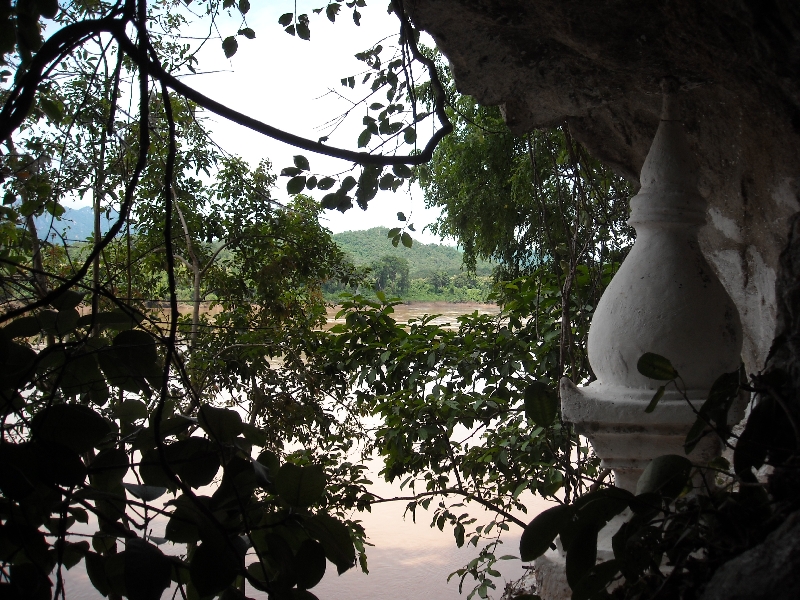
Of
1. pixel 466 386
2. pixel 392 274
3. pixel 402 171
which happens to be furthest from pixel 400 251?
pixel 402 171

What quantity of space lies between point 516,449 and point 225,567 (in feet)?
6.71

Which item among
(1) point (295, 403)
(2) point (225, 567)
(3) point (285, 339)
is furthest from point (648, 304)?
(1) point (295, 403)

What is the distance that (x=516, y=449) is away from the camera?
2.60 meters

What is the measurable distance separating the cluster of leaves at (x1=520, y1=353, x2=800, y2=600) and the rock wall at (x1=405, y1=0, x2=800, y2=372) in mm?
429

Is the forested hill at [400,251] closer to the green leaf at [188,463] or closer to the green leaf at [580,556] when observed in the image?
the green leaf at [188,463]

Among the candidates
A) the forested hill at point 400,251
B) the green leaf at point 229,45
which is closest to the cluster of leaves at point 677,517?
the green leaf at point 229,45

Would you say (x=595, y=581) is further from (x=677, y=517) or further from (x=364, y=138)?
(x=364, y=138)

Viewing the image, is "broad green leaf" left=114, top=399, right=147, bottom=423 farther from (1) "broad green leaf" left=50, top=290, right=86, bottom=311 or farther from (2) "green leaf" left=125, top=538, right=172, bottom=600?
(2) "green leaf" left=125, top=538, right=172, bottom=600

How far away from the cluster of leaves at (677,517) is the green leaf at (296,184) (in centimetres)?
71

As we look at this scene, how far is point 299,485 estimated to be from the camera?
75 cm

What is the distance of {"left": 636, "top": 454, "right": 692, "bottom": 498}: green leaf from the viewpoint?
731mm

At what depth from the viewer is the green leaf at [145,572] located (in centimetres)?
61

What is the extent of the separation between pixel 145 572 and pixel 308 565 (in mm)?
161

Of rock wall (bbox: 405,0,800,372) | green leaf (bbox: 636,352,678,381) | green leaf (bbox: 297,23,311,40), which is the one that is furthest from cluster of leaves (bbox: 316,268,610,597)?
green leaf (bbox: 636,352,678,381)
